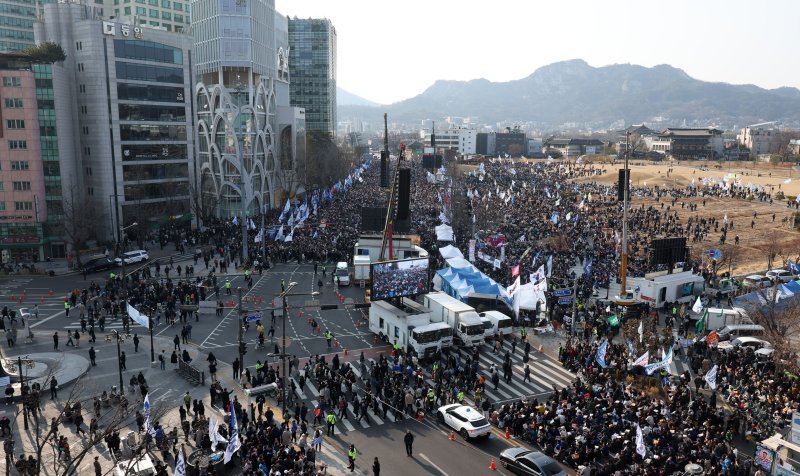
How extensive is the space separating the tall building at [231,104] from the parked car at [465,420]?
5688 cm

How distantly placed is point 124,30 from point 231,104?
1535cm

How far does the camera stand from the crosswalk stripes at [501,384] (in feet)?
86.8

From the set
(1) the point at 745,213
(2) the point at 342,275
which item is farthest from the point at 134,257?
(1) the point at 745,213

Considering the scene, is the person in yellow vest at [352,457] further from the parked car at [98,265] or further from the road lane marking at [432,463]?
the parked car at [98,265]

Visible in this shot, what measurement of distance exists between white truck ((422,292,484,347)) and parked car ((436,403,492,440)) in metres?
8.68

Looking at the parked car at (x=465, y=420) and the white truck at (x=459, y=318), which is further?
the white truck at (x=459, y=318)

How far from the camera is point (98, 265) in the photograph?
5328 centimetres

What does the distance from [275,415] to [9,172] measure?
4644cm

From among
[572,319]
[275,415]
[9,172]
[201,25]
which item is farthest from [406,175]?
[201,25]

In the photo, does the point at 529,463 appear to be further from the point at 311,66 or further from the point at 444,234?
the point at 311,66

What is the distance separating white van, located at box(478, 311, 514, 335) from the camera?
3647 centimetres

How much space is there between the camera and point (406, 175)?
148ft

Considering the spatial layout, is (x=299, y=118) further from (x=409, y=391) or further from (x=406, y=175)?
(x=409, y=391)

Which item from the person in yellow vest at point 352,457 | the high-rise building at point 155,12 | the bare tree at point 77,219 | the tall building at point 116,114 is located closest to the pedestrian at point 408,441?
the person in yellow vest at point 352,457
